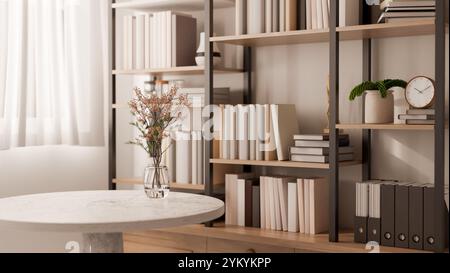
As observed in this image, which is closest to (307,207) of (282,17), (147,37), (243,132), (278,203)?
(278,203)

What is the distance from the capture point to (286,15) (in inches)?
126

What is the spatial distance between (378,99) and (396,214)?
51 cm

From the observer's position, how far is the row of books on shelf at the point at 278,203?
3.16m

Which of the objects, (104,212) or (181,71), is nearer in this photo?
(104,212)

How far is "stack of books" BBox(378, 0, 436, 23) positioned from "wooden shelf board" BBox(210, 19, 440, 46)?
40 millimetres

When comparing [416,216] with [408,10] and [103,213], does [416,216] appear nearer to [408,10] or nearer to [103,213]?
[408,10]

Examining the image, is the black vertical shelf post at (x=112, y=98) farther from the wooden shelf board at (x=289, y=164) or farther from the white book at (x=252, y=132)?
the white book at (x=252, y=132)

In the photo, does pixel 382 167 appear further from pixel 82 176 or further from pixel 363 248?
pixel 82 176

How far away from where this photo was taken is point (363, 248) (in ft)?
9.50

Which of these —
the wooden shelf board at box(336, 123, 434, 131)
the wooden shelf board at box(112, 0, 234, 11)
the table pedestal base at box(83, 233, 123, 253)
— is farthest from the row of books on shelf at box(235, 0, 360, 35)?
the table pedestal base at box(83, 233, 123, 253)

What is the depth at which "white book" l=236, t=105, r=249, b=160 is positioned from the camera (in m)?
3.32

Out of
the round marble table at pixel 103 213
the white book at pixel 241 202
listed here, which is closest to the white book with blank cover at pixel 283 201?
the white book at pixel 241 202
